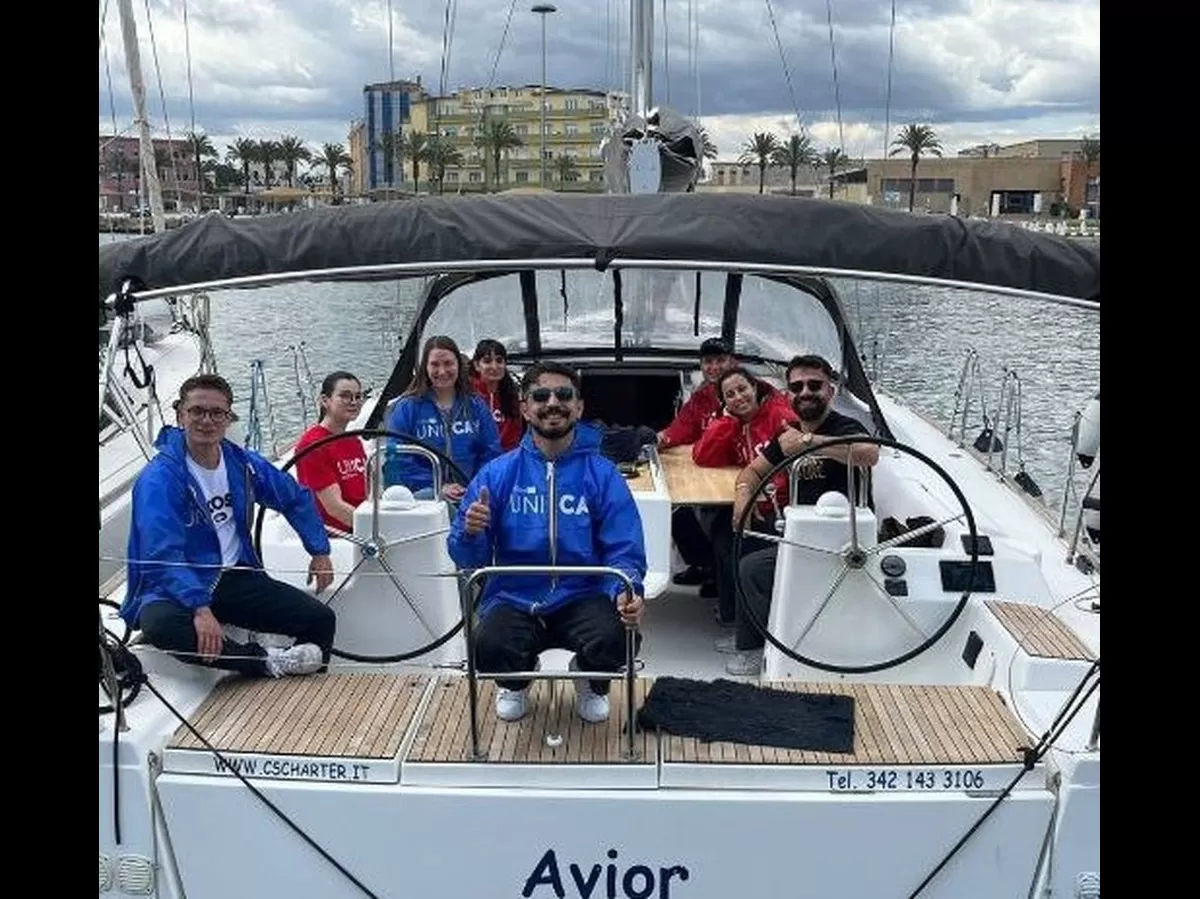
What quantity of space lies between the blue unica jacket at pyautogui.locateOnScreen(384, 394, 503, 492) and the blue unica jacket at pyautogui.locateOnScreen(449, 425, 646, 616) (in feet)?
4.52

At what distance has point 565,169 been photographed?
8398 mm

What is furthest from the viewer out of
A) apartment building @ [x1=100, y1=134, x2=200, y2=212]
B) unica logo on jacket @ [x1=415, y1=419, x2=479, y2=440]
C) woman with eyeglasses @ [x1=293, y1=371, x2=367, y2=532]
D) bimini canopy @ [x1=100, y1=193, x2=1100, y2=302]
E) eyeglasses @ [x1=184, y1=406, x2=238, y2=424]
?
apartment building @ [x1=100, y1=134, x2=200, y2=212]

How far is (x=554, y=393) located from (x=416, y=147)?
676 centimetres

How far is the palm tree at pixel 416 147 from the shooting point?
29.7 feet

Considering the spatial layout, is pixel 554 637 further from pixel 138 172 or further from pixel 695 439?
pixel 138 172

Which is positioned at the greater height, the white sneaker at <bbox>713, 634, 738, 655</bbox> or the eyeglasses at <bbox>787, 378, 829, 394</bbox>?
the eyeglasses at <bbox>787, 378, 829, 394</bbox>

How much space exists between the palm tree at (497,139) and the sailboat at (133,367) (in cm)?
263

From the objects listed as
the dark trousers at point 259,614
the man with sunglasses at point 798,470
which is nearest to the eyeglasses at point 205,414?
the dark trousers at point 259,614

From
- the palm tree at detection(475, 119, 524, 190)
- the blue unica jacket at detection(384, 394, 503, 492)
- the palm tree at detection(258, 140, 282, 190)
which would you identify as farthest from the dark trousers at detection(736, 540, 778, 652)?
the palm tree at detection(258, 140, 282, 190)

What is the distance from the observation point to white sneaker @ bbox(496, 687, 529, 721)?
2857 mm

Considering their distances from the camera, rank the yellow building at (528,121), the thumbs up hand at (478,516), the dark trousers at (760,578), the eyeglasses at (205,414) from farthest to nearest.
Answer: the yellow building at (528,121) → the dark trousers at (760,578) → the eyeglasses at (205,414) → the thumbs up hand at (478,516)

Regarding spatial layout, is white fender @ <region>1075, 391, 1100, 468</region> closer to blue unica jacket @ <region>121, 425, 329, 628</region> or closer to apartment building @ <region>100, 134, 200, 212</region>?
blue unica jacket @ <region>121, 425, 329, 628</region>

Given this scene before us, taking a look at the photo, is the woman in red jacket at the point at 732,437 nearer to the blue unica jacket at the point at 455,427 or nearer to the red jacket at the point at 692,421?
the red jacket at the point at 692,421
